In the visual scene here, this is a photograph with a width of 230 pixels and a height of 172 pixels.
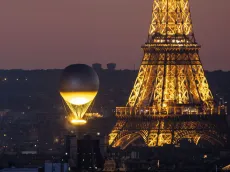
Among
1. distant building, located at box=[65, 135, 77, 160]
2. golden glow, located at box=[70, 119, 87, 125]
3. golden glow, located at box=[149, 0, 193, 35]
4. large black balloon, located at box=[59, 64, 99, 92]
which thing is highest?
golden glow, located at box=[149, 0, 193, 35]

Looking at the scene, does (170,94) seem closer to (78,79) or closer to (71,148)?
(78,79)

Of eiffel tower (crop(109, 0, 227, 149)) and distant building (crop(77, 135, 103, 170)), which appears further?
eiffel tower (crop(109, 0, 227, 149))

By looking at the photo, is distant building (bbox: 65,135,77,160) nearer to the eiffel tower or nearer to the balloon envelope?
the balloon envelope

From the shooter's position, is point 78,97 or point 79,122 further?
point 79,122

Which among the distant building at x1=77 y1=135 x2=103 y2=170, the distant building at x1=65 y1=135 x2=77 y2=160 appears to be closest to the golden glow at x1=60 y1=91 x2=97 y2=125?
the distant building at x1=65 y1=135 x2=77 y2=160

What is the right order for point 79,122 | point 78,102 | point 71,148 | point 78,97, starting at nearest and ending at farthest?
1. point 71,148
2. point 78,97
3. point 78,102
4. point 79,122

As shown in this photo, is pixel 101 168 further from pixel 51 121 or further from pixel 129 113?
pixel 51 121

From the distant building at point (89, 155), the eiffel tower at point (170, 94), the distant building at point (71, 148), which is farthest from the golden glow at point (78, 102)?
the distant building at point (89, 155)

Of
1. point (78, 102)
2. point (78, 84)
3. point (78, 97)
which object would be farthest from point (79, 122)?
point (78, 84)
